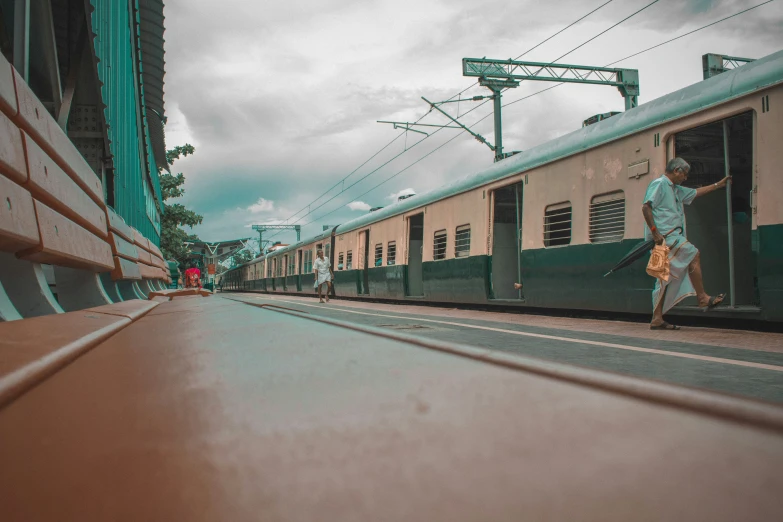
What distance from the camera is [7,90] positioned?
224cm

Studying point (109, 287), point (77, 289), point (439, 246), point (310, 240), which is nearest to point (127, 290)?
point (109, 287)

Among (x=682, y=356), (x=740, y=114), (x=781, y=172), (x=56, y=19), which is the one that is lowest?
(x=682, y=356)

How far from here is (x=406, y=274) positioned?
42.1 ft

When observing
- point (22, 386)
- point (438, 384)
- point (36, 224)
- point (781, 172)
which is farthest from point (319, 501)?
point (781, 172)

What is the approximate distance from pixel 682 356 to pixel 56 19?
8284mm

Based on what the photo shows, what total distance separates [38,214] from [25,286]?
50 cm

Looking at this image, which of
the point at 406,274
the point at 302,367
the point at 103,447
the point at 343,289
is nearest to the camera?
the point at 103,447

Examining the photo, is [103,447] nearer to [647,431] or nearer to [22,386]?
[22,386]

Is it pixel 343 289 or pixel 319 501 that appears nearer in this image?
pixel 319 501

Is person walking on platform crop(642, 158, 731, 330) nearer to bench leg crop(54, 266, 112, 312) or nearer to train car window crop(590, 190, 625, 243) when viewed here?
train car window crop(590, 190, 625, 243)

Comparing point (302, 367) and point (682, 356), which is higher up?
point (302, 367)

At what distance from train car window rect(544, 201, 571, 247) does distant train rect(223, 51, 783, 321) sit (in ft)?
0.06

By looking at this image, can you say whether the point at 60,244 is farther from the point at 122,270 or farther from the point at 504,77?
the point at 504,77

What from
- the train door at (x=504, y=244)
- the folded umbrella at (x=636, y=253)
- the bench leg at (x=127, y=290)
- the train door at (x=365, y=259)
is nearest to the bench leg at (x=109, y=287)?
the bench leg at (x=127, y=290)
